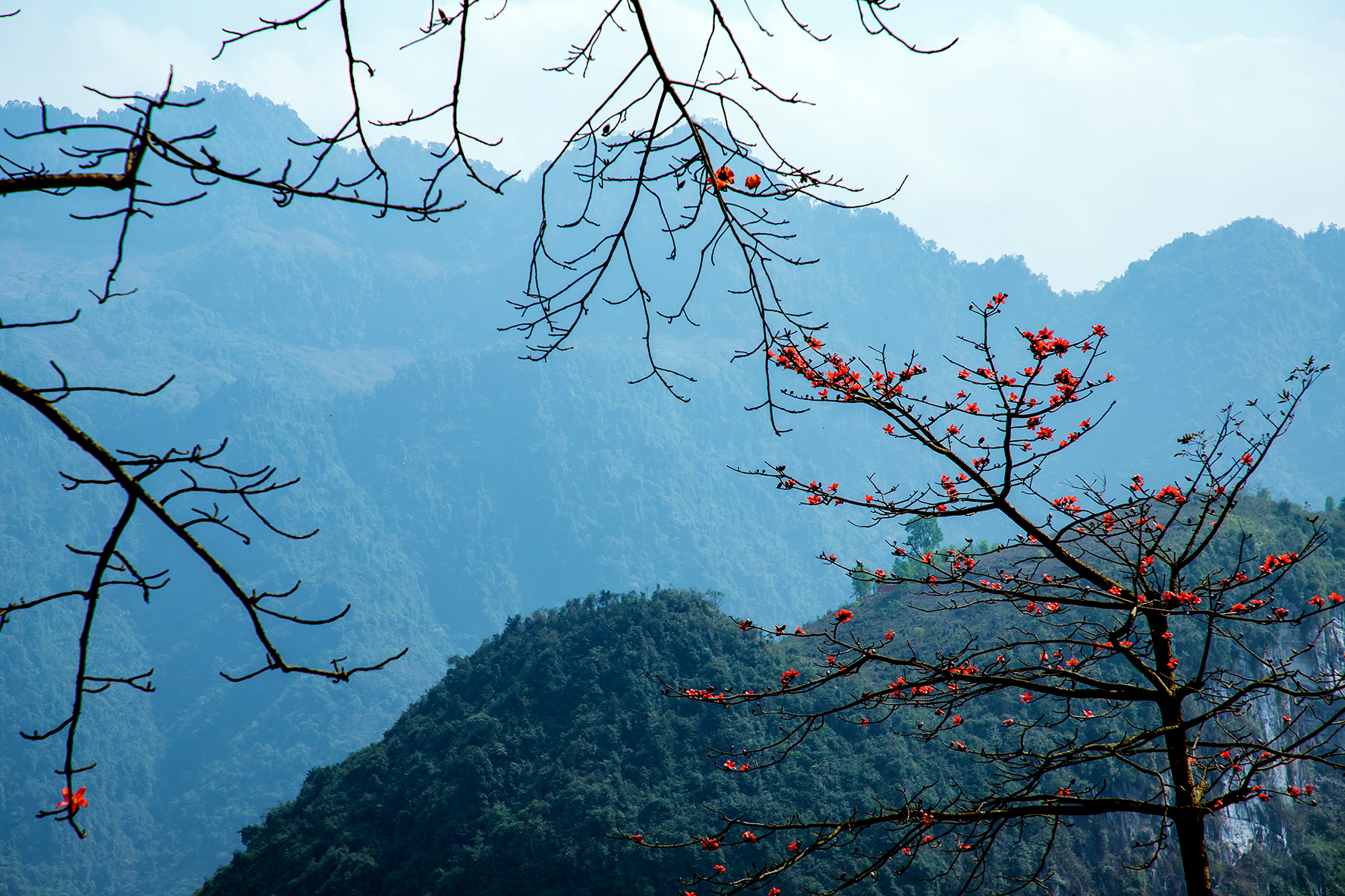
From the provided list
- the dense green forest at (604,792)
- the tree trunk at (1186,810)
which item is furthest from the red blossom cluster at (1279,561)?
the dense green forest at (604,792)

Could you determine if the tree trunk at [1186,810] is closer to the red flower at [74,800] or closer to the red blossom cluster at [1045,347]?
the red blossom cluster at [1045,347]

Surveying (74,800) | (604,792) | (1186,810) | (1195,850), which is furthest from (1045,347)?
(604,792)

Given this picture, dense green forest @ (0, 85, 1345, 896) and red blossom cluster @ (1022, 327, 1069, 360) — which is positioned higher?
dense green forest @ (0, 85, 1345, 896)

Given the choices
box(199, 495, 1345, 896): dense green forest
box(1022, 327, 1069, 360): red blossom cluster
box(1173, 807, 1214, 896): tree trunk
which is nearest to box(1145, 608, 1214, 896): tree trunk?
box(1173, 807, 1214, 896): tree trunk

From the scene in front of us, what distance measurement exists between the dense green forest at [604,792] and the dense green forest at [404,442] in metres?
41.1

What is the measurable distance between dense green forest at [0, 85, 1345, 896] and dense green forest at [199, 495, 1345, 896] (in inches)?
1618

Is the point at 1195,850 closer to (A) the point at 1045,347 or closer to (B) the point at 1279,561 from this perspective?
(B) the point at 1279,561

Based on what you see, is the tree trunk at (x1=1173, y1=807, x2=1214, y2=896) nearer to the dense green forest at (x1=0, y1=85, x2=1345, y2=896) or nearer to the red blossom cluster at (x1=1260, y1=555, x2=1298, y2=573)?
the red blossom cluster at (x1=1260, y1=555, x2=1298, y2=573)

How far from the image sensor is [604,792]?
40.4 feet

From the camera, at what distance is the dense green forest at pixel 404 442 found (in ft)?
212

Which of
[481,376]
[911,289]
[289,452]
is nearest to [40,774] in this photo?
[289,452]

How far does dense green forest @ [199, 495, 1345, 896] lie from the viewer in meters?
11.4

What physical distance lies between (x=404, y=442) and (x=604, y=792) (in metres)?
85.4

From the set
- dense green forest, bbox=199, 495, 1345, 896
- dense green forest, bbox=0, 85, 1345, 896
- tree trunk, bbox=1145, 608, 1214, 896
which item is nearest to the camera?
tree trunk, bbox=1145, 608, 1214, 896
